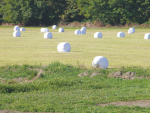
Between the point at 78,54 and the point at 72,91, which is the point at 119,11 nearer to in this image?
the point at 78,54

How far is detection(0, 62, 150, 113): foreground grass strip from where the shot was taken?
355 inches

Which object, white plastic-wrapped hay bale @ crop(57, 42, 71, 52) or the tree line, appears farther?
the tree line

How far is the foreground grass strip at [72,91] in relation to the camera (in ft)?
29.6

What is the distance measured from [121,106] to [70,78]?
4849 millimetres

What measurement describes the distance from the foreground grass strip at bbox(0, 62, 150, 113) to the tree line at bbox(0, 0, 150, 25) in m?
56.5

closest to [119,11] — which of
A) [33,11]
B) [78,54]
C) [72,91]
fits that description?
[33,11]

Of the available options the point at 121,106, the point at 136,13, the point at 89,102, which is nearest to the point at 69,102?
the point at 89,102

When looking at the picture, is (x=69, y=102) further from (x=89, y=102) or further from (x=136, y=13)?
(x=136, y=13)

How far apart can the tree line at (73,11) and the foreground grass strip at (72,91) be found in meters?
56.5

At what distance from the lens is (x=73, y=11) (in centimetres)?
7981

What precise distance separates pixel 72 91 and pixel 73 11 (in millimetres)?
69513

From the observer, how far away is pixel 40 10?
81938 millimetres

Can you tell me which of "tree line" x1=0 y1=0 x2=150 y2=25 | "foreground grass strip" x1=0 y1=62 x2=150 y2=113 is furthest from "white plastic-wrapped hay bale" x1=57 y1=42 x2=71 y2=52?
"tree line" x1=0 y1=0 x2=150 y2=25

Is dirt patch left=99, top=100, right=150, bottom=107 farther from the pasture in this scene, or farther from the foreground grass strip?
the pasture
